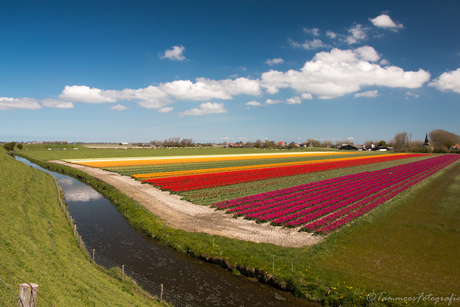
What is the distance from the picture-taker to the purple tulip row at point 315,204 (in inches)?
858

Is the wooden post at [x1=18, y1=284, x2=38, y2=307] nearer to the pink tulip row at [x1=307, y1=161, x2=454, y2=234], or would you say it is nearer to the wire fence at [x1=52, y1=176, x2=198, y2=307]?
the wire fence at [x1=52, y1=176, x2=198, y2=307]

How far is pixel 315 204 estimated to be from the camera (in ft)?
88.3

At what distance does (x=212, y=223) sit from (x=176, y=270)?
6.96 m

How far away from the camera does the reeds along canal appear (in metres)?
12.5

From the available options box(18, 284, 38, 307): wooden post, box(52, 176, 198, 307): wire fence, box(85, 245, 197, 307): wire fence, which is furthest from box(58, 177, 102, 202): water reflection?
box(18, 284, 38, 307): wooden post

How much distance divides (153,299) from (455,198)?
38.7 metres

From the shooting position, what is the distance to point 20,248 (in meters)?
12.2

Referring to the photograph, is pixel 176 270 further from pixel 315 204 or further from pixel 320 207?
pixel 315 204

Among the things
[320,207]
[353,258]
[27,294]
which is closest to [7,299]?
[27,294]

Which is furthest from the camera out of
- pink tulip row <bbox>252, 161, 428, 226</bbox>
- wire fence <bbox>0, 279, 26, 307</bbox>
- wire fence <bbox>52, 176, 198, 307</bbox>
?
pink tulip row <bbox>252, 161, 428, 226</bbox>

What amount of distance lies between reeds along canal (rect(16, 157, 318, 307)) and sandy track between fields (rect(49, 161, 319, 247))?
345cm

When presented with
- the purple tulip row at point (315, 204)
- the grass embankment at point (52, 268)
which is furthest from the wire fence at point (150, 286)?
the purple tulip row at point (315, 204)

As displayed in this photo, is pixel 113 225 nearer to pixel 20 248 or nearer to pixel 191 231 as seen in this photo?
pixel 191 231

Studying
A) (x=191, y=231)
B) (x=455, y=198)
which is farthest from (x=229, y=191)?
(x=455, y=198)
